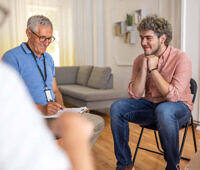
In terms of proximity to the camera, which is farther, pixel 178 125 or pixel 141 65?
pixel 141 65

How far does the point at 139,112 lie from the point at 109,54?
13.1 feet

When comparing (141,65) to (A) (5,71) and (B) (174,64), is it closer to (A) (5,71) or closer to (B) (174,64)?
(B) (174,64)

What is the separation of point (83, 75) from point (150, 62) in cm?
327

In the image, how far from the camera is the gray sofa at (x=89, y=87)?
12.9 feet

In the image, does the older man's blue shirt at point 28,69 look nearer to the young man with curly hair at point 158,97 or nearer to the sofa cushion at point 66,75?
the young man with curly hair at point 158,97

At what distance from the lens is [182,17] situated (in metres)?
3.27

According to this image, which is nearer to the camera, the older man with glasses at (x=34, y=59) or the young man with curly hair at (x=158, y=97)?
the young man with curly hair at (x=158, y=97)

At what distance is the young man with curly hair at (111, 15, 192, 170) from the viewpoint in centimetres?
164

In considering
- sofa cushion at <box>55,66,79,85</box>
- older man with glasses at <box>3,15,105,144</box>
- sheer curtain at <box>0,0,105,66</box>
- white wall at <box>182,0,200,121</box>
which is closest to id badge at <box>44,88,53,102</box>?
older man with glasses at <box>3,15,105,144</box>

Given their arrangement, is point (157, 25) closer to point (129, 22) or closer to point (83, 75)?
point (129, 22)

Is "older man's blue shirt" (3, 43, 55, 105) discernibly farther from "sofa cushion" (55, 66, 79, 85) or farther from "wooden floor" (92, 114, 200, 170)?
"sofa cushion" (55, 66, 79, 85)

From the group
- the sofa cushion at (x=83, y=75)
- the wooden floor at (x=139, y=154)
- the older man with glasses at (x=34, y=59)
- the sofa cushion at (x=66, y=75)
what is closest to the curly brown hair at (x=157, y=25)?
the older man with glasses at (x=34, y=59)

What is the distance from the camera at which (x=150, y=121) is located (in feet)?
6.15

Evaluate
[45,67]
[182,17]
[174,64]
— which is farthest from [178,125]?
[182,17]
